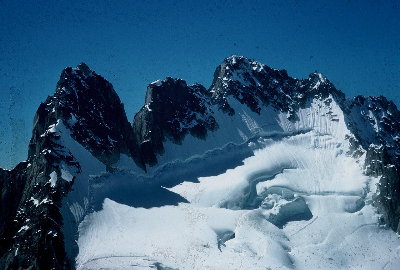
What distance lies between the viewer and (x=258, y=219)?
62.9 meters

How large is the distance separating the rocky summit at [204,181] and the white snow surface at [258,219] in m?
0.25

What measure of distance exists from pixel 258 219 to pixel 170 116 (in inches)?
1247

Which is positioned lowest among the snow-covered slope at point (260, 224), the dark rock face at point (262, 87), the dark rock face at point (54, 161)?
Answer: the snow-covered slope at point (260, 224)

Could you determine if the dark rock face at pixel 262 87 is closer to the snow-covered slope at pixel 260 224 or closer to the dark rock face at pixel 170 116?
the dark rock face at pixel 170 116

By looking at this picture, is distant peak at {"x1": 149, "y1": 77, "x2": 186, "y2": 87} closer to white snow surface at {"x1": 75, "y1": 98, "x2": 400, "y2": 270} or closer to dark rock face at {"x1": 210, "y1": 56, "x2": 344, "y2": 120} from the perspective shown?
dark rock face at {"x1": 210, "y1": 56, "x2": 344, "y2": 120}

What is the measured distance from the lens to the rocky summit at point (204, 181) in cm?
→ 5047

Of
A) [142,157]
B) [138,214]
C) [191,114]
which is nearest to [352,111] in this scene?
[191,114]

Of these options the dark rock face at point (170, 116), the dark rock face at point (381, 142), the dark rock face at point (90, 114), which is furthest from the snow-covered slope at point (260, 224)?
the dark rock face at point (90, 114)

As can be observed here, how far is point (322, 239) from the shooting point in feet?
198

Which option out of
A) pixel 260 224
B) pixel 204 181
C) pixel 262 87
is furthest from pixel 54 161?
pixel 262 87

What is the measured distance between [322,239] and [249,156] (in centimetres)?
2574

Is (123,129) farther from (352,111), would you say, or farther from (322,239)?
(352,111)

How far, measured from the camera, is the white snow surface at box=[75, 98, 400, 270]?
167 ft

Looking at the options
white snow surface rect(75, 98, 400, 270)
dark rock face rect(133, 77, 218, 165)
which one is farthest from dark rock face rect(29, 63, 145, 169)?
white snow surface rect(75, 98, 400, 270)
